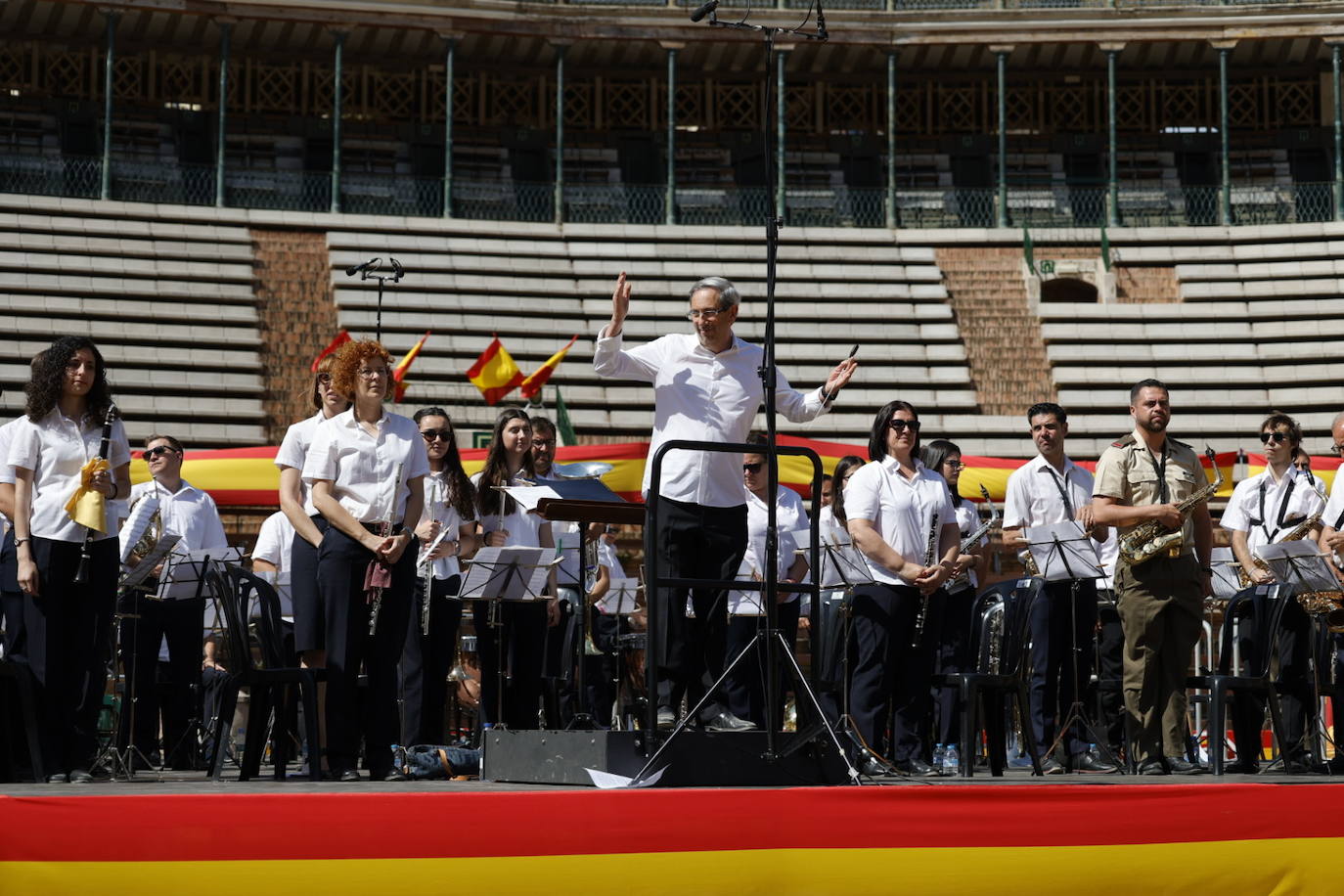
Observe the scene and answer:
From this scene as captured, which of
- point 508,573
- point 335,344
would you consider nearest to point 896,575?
point 508,573

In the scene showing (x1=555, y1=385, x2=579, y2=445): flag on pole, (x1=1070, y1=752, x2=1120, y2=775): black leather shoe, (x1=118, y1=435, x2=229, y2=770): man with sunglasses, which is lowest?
(x1=1070, y1=752, x2=1120, y2=775): black leather shoe

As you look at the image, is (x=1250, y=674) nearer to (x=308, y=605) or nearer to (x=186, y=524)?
(x=308, y=605)

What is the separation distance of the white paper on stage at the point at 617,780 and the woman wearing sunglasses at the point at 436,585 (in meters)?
2.88

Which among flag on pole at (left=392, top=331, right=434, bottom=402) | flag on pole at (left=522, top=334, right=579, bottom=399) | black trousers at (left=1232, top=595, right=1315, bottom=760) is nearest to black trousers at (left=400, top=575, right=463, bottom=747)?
black trousers at (left=1232, top=595, right=1315, bottom=760)

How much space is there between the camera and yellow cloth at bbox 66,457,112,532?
7.91 m

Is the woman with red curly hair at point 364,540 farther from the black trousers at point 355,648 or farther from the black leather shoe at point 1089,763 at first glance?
the black leather shoe at point 1089,763

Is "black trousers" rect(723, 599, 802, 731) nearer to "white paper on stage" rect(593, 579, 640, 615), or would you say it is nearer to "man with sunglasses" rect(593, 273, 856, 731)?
"man with sunglasses" rect(593, 273, 856, 731)

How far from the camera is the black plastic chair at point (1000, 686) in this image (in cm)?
898

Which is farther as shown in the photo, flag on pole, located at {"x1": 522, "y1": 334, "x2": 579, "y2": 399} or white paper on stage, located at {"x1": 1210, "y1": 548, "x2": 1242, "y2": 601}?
flag on pole, located at {"x1": 522, "y1": 334, "x2": 579, "y2": 399}

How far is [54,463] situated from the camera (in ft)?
26.5

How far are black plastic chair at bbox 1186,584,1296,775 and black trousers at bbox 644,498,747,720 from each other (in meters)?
2.78

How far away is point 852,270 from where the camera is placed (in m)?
28.3

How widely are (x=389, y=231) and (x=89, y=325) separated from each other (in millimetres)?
5518

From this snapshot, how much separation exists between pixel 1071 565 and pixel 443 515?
11.7 ft
